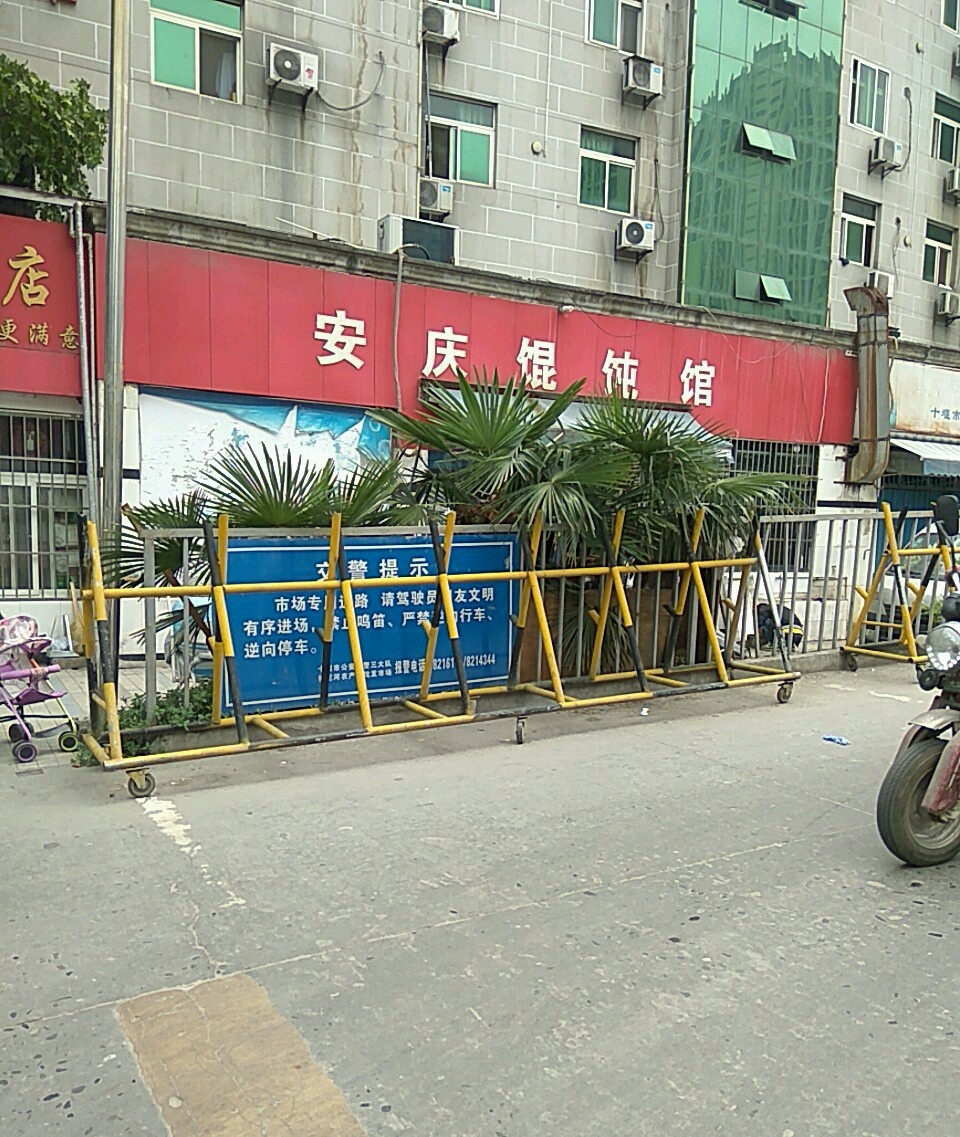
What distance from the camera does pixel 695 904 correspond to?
12.1 ft

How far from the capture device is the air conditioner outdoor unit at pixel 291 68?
37.4 feet

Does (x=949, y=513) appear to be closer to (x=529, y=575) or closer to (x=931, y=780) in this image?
(x=931, y=780)

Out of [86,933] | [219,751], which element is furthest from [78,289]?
[86,933]

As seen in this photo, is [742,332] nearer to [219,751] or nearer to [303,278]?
[303,278]

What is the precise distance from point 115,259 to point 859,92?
15.8m

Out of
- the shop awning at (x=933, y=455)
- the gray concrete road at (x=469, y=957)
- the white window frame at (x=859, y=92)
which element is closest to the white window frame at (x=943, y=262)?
the white window frame at (x=859, y=92)

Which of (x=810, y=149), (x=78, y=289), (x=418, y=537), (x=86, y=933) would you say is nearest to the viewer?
(x=86, y=933)

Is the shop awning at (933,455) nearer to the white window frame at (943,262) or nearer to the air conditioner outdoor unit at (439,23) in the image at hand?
the white window frame at (943,262)

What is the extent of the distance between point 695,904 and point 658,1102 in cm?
128

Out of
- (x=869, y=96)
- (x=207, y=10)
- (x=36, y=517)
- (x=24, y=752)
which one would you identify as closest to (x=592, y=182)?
(x=207, y=10)

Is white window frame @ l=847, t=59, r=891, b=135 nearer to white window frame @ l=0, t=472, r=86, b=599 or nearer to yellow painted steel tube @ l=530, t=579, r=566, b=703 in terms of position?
yellow painted steel tube @ l=530, t=579, r=566, b=703

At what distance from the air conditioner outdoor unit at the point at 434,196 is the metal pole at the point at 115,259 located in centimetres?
590

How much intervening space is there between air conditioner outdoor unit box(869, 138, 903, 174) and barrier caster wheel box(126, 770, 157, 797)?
18.3 m

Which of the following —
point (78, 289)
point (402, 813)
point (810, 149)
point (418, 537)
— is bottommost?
point (402, 813)
